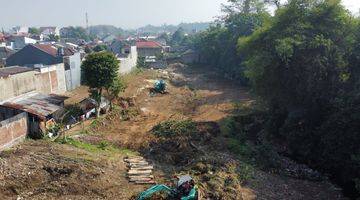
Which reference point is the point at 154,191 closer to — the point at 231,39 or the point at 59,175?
the point at 59,175

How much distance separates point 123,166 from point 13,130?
6499 mm

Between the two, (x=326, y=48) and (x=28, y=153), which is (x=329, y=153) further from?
(x=28, y=153)

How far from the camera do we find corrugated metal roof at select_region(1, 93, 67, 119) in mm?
23719

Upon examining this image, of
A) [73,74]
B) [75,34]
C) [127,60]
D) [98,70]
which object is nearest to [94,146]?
[98,70]

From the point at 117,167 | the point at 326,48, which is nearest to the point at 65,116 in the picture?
the point at 117,167

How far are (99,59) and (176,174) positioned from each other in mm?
12914

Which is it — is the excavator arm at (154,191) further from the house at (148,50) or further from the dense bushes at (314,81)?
the house at (148,50)

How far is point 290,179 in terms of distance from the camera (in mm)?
20344

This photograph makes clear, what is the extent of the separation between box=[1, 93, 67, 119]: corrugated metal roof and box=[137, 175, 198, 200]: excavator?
34.0 feet

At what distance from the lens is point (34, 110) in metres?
24.0

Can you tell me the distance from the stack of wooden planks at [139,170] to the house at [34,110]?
20.1 ft

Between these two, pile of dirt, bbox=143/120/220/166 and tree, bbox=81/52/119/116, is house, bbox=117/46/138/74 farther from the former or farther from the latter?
pile of dirt, bbox=143/120/220/166

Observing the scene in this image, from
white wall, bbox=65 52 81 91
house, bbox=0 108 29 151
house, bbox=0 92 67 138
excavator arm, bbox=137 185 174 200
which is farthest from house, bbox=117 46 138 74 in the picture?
excavator arm, bbox=137 185 174 200

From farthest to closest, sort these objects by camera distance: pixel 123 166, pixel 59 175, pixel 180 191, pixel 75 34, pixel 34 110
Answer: pixel 75 34
pixel 34 110
pixel 123 166
pixel 59 175
pixel 180 191
